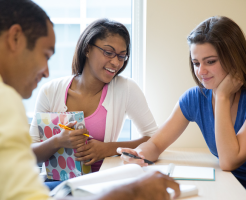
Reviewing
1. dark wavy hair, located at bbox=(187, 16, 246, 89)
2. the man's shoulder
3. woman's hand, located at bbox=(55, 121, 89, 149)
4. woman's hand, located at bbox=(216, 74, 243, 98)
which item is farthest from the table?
the man's shoulder

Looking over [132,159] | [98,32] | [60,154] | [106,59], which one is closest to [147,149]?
[132,159]

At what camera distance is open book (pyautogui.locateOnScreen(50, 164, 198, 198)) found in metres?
0.73

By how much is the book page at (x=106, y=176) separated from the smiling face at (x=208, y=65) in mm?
583

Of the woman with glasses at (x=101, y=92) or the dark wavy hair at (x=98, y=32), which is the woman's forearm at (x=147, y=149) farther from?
the dark wavy hair at (x=98, y=32)

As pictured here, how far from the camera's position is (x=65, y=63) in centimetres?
211

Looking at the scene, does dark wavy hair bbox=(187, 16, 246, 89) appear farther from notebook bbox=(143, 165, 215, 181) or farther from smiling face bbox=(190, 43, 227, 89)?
notebook bbox=(143, 165, 215, 181)

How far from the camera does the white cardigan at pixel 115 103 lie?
4.80 feet

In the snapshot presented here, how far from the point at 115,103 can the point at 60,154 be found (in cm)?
42

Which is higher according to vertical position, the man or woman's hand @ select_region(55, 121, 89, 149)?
the man

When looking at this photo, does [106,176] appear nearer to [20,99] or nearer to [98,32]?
[20,99]

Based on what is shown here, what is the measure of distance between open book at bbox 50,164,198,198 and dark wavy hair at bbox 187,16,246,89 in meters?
0.62

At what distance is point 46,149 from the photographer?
126 cm

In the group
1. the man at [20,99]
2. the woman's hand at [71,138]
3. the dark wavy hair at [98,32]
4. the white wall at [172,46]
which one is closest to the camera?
the man at [20,99]

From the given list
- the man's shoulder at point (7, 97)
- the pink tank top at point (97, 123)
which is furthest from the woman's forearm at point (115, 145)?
the man's shoulder at point (7, 97)
